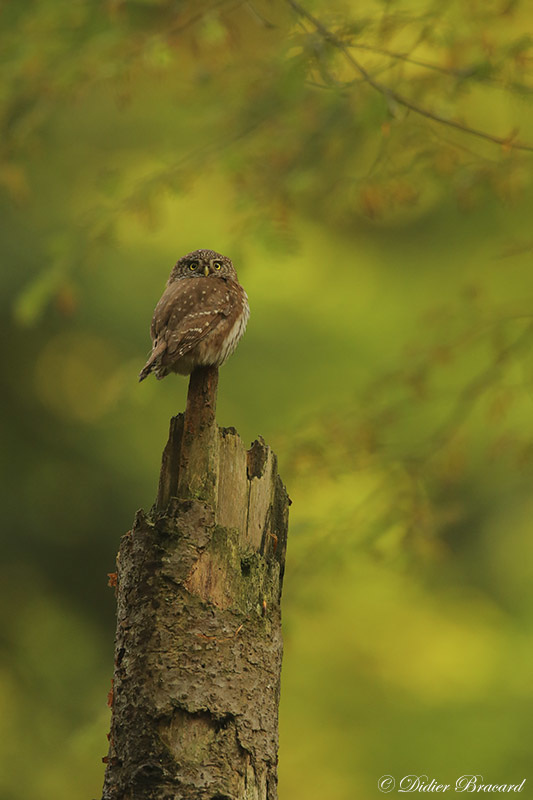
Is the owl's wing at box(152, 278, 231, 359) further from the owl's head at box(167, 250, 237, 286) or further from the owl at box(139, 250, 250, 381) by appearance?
the owl's head at box(167, 250, 237, 286)

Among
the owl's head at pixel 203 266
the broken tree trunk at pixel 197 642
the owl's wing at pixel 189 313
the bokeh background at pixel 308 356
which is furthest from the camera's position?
the bokeh background at pixel 308 356

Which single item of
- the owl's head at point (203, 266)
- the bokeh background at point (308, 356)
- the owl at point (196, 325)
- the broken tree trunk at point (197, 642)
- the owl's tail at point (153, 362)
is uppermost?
the bokeh background at point (308, 356)

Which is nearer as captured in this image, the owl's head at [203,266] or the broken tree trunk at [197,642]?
the broken tree trunk at [197,642]

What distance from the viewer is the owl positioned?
381 cm

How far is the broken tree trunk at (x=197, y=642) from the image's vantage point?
2734 mm

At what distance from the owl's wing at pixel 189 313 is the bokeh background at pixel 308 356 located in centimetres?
128

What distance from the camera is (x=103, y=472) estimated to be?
32.6ft

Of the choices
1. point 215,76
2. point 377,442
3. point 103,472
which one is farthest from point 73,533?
point 215,76

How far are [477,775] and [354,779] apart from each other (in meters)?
1.04

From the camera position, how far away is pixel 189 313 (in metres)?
3.98

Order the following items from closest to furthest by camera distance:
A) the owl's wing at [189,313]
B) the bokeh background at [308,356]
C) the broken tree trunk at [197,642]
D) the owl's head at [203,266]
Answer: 1. the broken tree trunk at [197,642]
2. the owl's wing at [189,313]
3. the owl's head at [203,266]
4. the bokeh background at [308,356]

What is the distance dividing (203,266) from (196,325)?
28.8 inches

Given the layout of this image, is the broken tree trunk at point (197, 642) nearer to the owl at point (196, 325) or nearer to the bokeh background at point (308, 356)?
the owl at point (196, 325)

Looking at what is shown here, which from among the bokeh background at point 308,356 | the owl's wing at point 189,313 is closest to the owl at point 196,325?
the owl's wing at point 189,313
